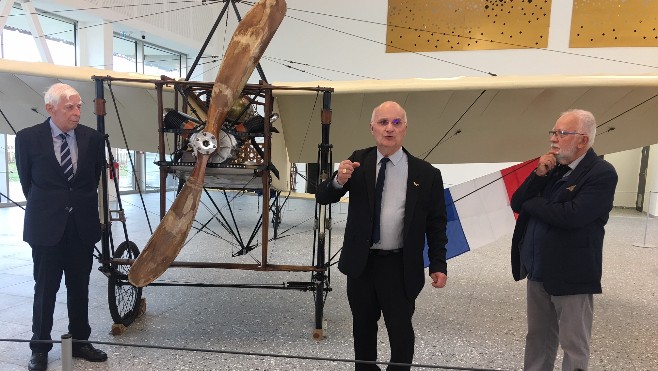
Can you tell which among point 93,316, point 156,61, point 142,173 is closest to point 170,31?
point 156,61

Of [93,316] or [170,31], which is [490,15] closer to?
[170,31]

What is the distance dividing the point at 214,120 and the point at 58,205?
1.07 metres

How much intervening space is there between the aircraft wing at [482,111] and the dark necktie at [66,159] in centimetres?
160

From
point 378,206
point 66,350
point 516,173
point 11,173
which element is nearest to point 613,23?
point 516,173

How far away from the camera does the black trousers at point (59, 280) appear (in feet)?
8.43

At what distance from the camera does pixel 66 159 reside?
2592 millimetres

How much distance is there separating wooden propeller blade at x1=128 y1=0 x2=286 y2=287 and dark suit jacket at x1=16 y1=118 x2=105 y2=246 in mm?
562

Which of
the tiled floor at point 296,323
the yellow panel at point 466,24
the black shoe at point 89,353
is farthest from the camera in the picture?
the yellow panel at point 466,24

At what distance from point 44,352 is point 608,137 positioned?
5141 mm

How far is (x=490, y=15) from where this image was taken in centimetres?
1211

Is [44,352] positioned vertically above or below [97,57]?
below

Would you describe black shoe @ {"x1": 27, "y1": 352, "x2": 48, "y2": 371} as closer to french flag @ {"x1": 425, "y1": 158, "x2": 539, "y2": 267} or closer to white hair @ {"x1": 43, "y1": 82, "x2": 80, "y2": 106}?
white hair @ {"x1": 43, "y1": 82, "x2": 80, "y2": 106}

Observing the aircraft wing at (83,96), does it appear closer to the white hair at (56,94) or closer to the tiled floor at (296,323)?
the white hair at (56,94)

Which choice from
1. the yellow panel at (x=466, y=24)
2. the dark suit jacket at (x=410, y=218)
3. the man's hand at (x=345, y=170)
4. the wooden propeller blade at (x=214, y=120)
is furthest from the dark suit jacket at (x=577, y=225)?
the yellow panel at (x=466, y=24)
